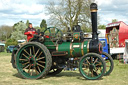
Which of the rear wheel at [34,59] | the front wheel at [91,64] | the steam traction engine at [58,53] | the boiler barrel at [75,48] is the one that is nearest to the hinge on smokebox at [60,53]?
the steam traction engine at [58,53]

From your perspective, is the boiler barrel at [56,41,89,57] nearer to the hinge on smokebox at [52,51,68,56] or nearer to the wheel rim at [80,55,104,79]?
the hinge on smokebox at [52,51,68,56]

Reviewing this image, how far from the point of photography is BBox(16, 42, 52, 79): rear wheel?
7839 mm

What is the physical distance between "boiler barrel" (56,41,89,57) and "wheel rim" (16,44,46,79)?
735 mm

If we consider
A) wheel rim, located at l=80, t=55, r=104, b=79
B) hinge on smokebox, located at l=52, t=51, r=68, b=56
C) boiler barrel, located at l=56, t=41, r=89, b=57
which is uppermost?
boiler barrel, located at l=56, t=41, r=89, b=57

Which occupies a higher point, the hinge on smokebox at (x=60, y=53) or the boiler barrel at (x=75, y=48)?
the boiler barrel at (x=75, y=48)

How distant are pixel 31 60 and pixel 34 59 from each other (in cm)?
16

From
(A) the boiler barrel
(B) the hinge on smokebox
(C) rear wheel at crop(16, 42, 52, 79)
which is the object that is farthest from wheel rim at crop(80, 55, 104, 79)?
(C) rear wheel at crop(16, 42, 52, 79)

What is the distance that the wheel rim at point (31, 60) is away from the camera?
8078 mm

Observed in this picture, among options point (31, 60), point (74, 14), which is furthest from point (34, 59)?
point (74, 14)

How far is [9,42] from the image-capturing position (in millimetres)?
54156

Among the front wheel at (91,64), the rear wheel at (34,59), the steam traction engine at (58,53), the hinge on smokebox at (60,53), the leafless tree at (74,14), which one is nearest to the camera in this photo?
the front wheel at (91,64)

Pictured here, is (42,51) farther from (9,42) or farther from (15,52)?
(9,42)

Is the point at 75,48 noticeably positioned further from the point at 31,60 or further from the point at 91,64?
the point at 31,60

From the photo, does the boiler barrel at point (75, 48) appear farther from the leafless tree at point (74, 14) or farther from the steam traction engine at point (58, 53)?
the leafless tree at point (74, 14)
